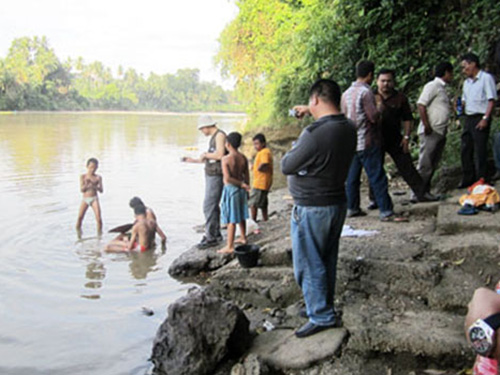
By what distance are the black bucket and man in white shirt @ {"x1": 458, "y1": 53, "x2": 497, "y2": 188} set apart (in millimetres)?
3362

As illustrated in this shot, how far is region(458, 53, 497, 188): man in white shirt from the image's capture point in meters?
5.97

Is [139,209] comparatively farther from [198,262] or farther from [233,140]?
[233,140]

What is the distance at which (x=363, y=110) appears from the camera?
205 inches

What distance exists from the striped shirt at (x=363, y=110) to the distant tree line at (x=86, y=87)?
233ft

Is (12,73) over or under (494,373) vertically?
over

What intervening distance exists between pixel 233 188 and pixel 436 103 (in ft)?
9.11

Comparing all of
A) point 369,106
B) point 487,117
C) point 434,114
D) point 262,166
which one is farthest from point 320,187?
point 262,166

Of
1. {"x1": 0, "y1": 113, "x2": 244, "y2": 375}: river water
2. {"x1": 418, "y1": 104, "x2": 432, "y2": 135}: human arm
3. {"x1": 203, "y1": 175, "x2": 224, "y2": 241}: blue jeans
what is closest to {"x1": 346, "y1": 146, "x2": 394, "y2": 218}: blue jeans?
{"x1": 418, "y1": 104, "x2": 432, "y2": 135}: human arm

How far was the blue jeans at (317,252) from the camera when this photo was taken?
3.46m

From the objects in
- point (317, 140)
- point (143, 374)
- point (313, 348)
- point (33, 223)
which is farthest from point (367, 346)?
point (33, 223)

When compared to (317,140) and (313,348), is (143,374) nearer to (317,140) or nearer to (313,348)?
(313,348)

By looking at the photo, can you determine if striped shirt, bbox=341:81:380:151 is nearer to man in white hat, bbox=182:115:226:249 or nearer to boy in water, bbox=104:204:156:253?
man in white hat, bbox=182:115:226:249

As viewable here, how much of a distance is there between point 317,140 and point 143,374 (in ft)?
8.25

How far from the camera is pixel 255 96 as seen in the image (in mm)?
19672
